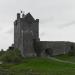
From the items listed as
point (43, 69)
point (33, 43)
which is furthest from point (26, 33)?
point (43, 69)

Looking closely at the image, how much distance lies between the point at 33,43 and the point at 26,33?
12.8ft

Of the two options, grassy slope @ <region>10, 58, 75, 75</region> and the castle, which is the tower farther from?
grassy slope @ <region>10, 58, 75, 75</region>

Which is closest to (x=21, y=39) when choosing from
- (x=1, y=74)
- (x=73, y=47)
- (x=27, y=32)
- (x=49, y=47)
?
(x=27, y=32)

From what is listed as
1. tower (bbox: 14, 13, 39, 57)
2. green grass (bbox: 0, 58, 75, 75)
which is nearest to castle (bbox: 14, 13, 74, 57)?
tower (bbox: 14, 13, 39, 57)

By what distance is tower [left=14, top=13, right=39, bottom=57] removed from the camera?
86.9 metres

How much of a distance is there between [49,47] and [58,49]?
2799 millimetres

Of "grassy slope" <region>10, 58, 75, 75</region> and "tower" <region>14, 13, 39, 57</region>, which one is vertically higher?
"tower" <region>14, 13, 39, 57</region>

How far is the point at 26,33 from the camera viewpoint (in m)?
88.2

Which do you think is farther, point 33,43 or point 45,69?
point 33,43

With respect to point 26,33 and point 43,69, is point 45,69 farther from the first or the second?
point 26,33

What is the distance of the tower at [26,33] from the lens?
8694cm

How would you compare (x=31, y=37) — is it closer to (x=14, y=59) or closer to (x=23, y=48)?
(x=23, y=48)

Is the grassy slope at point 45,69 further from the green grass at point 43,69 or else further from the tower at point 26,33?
the tower at point 26,33

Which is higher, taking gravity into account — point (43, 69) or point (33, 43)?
point (33, 43)
